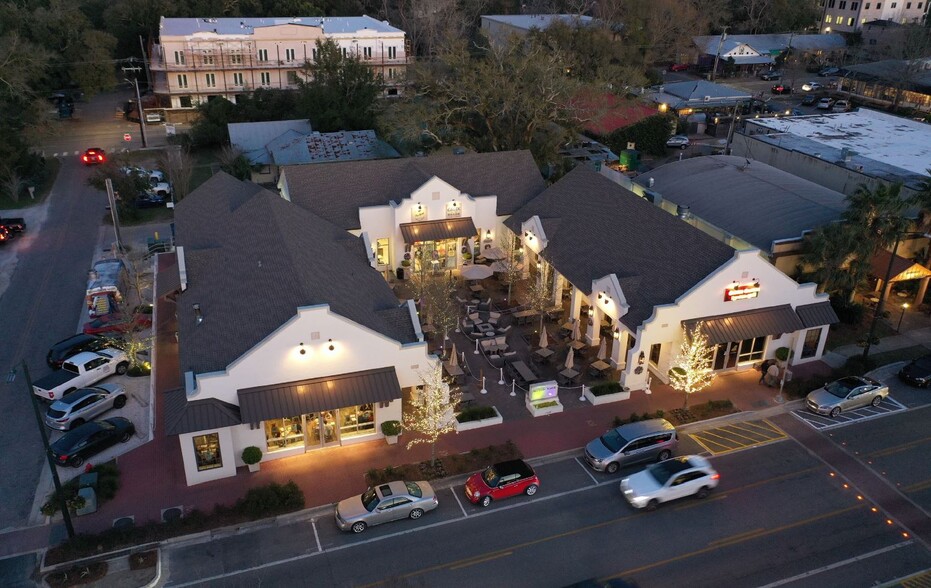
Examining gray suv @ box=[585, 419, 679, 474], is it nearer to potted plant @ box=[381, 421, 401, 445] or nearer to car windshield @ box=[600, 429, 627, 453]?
car windshield @ box=[600, 429, 627, 453]

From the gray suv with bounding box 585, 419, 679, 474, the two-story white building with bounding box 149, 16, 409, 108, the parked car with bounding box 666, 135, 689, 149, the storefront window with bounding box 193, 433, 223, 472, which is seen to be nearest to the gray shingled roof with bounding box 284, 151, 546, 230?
the storefront window with bounding box 193, 433, 223, 472

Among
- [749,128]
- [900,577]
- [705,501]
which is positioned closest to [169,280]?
[705,501]

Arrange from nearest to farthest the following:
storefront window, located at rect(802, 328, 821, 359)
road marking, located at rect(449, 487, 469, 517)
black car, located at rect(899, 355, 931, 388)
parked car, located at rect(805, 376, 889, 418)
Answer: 1. road marking, located at rect(449, 487, 469, 517)
2. parked car, located at rect(805, 376, 889, 418)
3. black car, located at rect(899, 355, 931, 388)
4. storefront window, located at rect(802, 328, 821, 359)

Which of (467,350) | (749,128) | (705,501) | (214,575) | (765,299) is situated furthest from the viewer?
(749,128)

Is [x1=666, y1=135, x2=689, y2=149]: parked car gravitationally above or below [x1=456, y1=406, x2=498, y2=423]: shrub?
above

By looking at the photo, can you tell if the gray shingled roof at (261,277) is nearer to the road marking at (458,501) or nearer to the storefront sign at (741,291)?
the road marking at (458,501)

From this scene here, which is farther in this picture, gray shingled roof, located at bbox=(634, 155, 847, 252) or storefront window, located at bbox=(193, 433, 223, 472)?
gray shingled roof, located at bbox=(634, 155, 847, 252)

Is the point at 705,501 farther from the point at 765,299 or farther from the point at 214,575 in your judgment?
the point at 214,575

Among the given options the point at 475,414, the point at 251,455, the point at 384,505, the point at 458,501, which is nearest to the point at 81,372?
the point at 251,455
